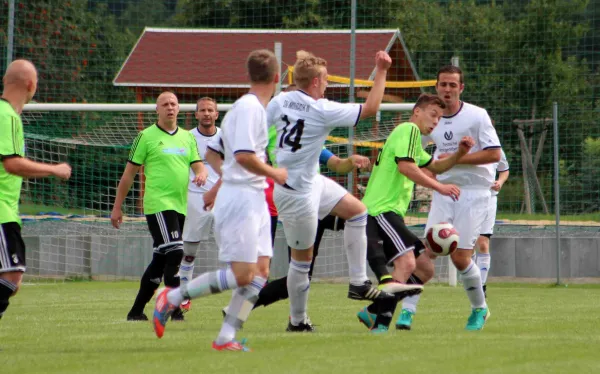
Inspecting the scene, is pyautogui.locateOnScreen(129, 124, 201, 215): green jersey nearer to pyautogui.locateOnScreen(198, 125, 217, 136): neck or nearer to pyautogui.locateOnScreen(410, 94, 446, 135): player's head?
pyautogui.locateOnScreen(198, 125, 217, 136): neck

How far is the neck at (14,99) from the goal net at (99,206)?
10.2m

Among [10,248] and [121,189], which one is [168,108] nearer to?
[121,189]

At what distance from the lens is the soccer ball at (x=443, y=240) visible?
8.62 meters

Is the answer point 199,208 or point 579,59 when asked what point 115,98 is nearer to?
point 579,59

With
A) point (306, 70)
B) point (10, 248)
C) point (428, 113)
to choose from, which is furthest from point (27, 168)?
point (428, 113)

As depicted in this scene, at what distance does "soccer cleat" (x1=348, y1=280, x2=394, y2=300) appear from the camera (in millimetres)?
Answer: 8086

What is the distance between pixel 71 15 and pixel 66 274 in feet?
46.2

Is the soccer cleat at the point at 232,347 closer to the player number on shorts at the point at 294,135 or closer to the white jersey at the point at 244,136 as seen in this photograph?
the white jersey at the point at 244,136

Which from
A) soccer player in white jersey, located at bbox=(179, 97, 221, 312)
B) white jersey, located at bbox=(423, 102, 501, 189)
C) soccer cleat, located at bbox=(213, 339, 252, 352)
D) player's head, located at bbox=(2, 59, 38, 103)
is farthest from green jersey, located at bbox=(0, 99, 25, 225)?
soccer player in white jersey, located at bbox=(179, 97, 221, 312)

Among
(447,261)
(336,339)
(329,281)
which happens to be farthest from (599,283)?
(336,339)

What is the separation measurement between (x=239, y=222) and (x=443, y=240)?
7.78 feet

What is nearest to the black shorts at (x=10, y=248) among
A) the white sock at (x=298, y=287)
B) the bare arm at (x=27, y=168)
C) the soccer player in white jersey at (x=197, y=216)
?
the bare arm at (x=27, y=168)

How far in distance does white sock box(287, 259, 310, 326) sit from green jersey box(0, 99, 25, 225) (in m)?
2.19

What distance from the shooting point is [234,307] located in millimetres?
7039
